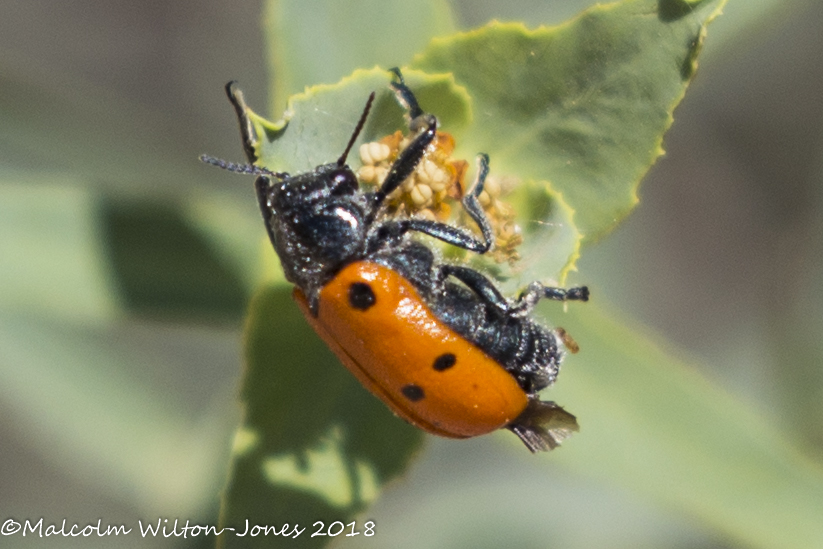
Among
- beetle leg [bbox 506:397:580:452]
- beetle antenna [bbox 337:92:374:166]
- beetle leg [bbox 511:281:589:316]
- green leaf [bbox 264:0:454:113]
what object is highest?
green leaf [bbox 264:0:454:113]

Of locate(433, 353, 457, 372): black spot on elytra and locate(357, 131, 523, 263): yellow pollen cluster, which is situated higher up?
locate(357, 131, 523, 263): yellow pollen cluster

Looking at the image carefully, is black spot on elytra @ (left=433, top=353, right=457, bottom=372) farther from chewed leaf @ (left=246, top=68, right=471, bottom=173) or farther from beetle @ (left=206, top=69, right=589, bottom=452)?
chewed leaf @ (left=246, top=68, right=471, bottom=173)

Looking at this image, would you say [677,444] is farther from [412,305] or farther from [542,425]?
[412,305]

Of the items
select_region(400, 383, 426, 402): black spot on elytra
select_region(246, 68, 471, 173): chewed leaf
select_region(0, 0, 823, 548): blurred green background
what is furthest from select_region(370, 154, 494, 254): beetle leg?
select_region(0, 0, 823, 548): blurred green background

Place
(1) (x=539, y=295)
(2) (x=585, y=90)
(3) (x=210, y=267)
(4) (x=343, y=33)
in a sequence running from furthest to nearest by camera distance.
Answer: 1. (3) (x=210, y=267)
2. (4) (x=343, y=33)
3. (1) (x=539, y=295)
4. (2) (x=585, y=90)

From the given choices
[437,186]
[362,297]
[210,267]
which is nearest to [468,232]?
[437,186]

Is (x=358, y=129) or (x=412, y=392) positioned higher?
(x=358, y=129)

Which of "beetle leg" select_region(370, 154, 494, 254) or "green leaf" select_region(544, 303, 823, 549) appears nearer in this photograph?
"beetle leg" select_region(370, 154, 494, 254)
